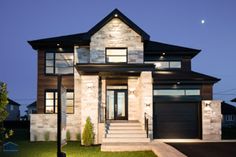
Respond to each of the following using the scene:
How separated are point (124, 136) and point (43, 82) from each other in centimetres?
806

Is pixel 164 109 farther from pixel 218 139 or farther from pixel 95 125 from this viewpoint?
pixel 95 125

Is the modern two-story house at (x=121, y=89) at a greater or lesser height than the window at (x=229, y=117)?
greater

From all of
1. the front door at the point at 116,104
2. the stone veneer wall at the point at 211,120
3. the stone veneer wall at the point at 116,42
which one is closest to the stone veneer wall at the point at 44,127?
the front door at the point at 116,104

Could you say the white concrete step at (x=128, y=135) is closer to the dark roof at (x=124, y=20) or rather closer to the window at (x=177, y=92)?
the window at (x=177, y=92)

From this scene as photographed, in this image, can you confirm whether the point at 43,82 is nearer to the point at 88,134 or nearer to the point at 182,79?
the point at 88,134

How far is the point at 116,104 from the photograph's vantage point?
912 inches

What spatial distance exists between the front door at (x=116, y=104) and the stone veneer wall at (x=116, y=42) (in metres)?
2.51

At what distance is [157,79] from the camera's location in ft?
73.7

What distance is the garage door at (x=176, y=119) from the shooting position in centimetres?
2280

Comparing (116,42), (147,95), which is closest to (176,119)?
(147,95)

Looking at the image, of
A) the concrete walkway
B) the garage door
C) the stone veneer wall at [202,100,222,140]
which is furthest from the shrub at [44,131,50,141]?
the stone veneer wall at [202,100,222,140]

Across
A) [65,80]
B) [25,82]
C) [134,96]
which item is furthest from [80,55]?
[25,82]

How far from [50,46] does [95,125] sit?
24.5ft

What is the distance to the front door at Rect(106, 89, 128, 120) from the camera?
23.1 m
